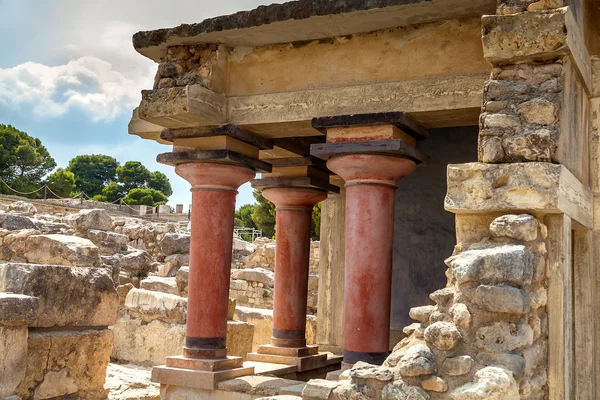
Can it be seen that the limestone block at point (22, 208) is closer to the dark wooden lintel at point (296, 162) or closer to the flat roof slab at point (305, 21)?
the dark wooden lintel at point (296, 162)

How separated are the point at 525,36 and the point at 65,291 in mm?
4239

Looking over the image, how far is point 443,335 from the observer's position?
12.1 ft

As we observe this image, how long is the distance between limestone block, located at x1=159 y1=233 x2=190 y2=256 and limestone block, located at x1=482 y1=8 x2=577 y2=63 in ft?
55.5

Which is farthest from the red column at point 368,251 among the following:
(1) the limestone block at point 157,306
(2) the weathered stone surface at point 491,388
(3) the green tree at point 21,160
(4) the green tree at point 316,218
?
(3) the green tree at point 21,160

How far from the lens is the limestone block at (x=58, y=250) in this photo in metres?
7.43

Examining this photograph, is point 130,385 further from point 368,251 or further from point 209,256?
point 368,251

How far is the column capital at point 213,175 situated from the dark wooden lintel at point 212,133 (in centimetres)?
28

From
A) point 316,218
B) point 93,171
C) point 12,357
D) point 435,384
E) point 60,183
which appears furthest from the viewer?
point 93,171

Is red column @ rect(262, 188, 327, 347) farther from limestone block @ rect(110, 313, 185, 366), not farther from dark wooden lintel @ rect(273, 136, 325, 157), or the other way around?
limestone block @ rect(110, 313, 185, 366)

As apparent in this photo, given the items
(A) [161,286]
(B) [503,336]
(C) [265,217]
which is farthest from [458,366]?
(C) [265,217]

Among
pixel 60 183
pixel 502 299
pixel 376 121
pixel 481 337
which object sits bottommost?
pixel 481 337

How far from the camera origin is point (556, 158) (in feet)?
13.7

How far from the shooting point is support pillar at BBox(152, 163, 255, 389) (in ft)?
21.4

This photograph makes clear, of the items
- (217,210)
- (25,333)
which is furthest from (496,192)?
(25,333)
